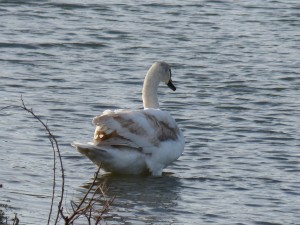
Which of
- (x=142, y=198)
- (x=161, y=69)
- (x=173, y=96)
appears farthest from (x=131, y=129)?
(x=173, y=96)

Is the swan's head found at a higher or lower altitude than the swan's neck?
higher

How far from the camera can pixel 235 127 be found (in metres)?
12.1

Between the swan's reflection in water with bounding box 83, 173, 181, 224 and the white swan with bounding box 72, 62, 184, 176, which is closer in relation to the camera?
the swan's reflection in water with bounding box 83, 173, 181, 224

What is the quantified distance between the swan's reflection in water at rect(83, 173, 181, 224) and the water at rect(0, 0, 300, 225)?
2cm

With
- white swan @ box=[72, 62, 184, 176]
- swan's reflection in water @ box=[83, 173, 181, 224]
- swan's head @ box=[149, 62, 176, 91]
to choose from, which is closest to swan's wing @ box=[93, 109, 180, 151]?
→ white swan @ box=[72, 62, 184, 176]

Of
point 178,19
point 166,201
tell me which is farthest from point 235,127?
point 178,19

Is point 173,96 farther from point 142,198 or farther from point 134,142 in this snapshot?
point 142,198

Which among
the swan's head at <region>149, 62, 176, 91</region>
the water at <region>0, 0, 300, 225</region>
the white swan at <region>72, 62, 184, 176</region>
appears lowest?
the water at <region>0, 0, 300, 225</region>

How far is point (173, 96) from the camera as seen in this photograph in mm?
13852

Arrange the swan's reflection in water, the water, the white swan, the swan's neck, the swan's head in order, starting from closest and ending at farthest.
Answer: the swan's reflection in water → the water → the white swan → the swan's neck → the swan's head

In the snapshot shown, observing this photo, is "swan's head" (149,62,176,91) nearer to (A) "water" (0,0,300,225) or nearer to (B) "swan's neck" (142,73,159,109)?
(B) "swan's neck" (142,73,159,109)

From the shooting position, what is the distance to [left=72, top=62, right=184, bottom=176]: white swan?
388 inches

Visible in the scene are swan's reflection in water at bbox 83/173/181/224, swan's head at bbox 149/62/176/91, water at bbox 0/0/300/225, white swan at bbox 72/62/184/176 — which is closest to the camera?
swan's reflection in water at bbox 83/173/181/224

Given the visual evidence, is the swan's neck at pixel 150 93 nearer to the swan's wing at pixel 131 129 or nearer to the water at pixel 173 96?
the water at pixel 173 96
